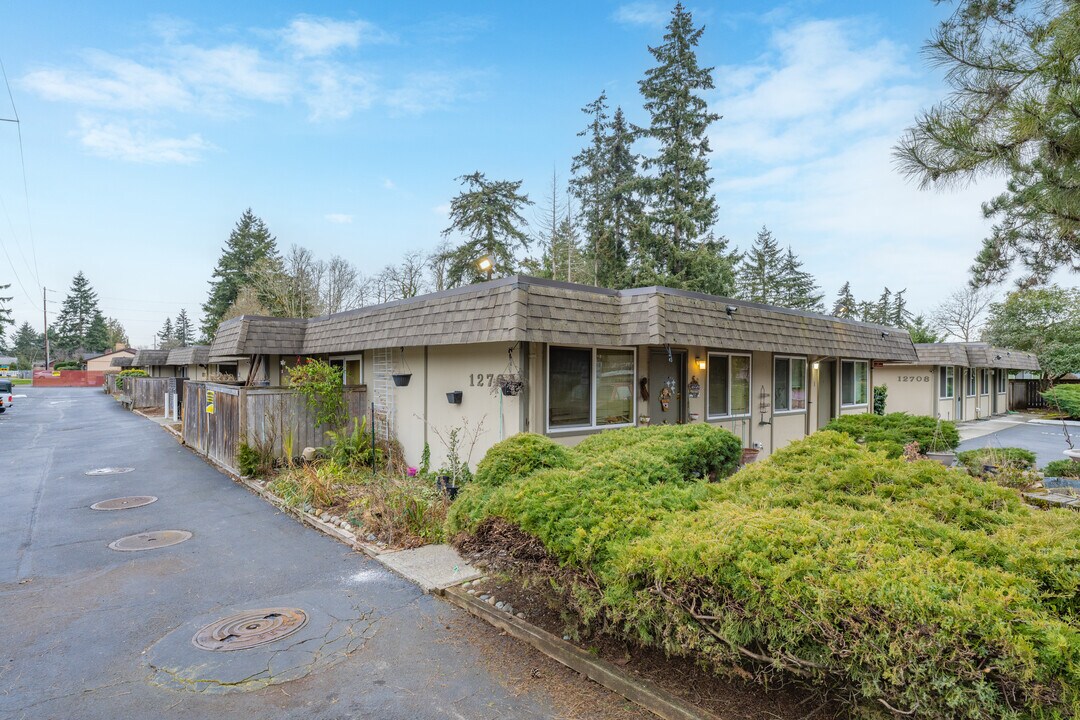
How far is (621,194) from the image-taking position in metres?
23.6

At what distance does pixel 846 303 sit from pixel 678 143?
30735 millimetres

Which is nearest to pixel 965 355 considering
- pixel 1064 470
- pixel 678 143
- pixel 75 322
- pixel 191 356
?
pixel 1064 470

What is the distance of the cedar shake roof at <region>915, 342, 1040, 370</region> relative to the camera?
18109mm

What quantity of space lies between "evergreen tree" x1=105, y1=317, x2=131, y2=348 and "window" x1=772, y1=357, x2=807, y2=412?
80711 mm

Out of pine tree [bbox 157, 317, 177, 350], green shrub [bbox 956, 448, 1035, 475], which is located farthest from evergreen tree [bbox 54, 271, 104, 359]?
green shrub [bbox 956, 448, 1035, 475]

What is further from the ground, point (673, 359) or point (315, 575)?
point (673, 359)

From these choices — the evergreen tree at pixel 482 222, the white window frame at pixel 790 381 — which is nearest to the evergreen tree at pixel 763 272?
the evergreen tree at pixel 482 222

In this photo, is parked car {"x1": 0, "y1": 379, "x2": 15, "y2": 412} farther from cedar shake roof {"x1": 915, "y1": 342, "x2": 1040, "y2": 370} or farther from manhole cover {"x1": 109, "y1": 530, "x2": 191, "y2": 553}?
cedar shake roof {"x1": 915, "y1": 342, "x2": 1040, "y2": 370}

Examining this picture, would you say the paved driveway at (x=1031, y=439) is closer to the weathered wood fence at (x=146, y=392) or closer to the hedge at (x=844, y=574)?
the hedge at (x=844, y=574)

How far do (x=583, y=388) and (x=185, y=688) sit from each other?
5.32 m

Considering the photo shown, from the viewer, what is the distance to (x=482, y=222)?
2458 cm

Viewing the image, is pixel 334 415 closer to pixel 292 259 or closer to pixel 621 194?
pixel 621 194

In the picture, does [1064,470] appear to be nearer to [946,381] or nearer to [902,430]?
[902,430]

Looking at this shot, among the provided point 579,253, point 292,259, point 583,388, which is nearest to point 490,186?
point 579,253
